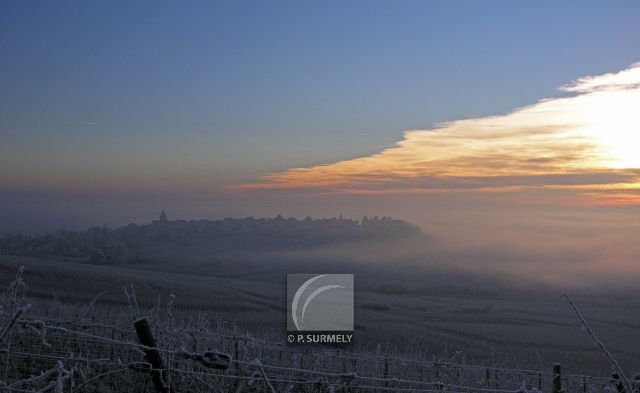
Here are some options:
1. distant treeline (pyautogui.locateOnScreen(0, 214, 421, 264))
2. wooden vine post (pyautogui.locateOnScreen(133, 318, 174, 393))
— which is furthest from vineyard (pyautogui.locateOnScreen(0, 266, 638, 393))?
distant treeline (pyautogui.locateOnScreen(0, 214, 421, 264))

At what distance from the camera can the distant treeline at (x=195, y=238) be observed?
46.9 metres

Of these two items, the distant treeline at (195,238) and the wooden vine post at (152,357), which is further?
the distant treeline at (195,238)

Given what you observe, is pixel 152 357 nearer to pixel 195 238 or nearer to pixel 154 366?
pixel 154 366

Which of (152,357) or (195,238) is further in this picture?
(195,238)

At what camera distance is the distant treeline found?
46.9 m

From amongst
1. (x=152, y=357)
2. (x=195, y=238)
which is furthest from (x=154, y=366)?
(x=195, y=238)

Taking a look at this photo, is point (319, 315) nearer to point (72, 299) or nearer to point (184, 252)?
point (72, 299)

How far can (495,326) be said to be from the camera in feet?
85.1

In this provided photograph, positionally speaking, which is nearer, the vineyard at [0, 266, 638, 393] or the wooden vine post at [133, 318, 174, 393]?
the vineyard at [0, 266, 638, 393]

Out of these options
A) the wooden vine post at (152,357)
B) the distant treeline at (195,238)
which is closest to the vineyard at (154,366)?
the wooden vine post at (152,357)

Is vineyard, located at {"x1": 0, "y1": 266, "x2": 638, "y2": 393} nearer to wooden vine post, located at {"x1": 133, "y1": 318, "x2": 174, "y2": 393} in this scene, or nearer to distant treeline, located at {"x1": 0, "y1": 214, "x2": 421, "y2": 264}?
wooden vine post, located at {"x1": 133, "y1": 318, "x2": 174, "y2": 393}

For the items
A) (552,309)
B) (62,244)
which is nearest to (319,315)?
(552,309)

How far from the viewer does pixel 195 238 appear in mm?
63594

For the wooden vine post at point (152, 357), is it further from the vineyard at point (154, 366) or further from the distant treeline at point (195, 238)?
the distant treeline at point (195, 238)
